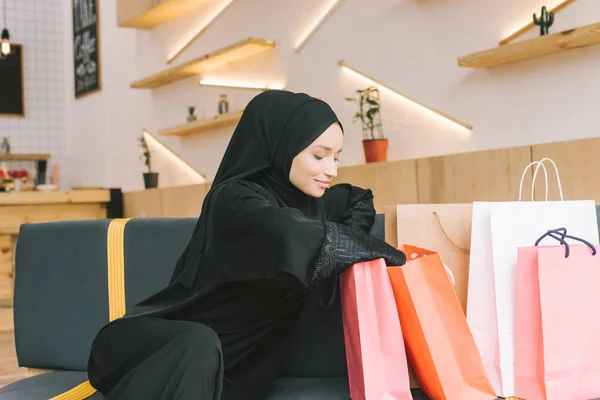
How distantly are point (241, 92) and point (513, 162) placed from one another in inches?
102

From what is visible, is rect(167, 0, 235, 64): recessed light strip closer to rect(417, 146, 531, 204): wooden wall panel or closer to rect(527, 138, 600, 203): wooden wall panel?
rect(417, 146, 531, 204): wooden wall panel

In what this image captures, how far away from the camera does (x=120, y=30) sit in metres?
6.18

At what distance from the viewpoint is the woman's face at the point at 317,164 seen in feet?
4.66

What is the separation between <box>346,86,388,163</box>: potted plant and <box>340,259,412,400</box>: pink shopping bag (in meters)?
2.14

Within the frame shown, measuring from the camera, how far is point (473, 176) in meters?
2.68

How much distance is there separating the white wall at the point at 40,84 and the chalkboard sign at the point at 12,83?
0.20 feet

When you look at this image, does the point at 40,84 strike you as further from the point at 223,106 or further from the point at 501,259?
the point at 501,259

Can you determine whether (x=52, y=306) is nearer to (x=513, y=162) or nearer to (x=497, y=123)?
(x=513, y=162)

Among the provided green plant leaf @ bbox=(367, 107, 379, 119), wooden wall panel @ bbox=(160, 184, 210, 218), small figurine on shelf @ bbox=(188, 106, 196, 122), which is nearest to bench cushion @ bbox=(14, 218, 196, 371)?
green plant leaf @ bbox=(367, 107, 379, 119)

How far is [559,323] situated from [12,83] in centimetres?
628

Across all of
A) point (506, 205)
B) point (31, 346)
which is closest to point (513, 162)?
point (506, 205)

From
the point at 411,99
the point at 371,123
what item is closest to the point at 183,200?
the point at 371,123

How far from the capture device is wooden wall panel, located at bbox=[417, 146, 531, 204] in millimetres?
2525

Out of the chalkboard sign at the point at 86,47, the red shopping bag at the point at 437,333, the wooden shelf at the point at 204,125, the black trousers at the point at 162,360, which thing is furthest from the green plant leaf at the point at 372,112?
the chalkboard sign at the point at 86,47
